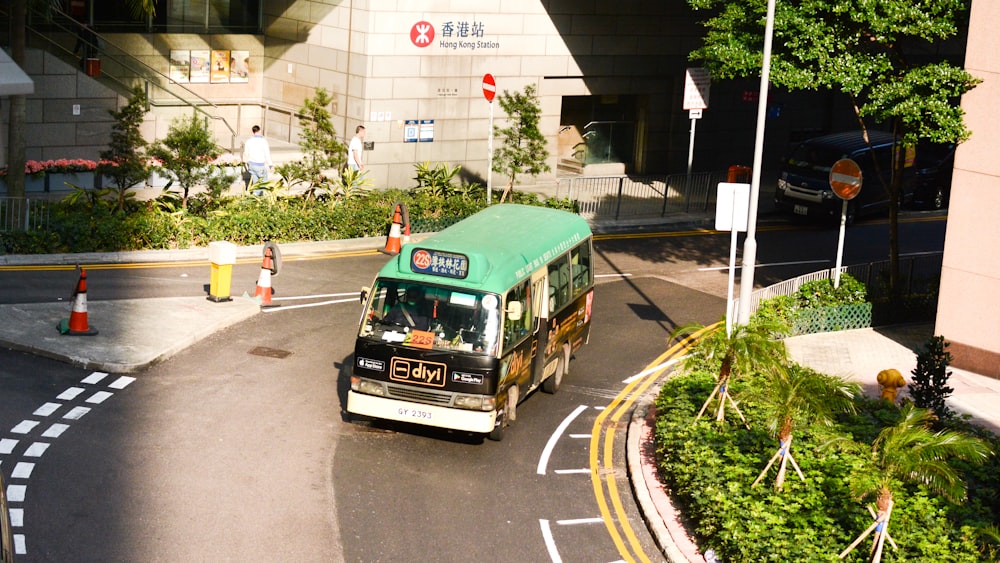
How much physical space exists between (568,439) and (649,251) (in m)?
13.2

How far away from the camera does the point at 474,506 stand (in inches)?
588

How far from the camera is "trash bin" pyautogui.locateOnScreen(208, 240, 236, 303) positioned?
21494 mm

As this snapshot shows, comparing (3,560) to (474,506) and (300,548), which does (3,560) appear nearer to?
(300,548)

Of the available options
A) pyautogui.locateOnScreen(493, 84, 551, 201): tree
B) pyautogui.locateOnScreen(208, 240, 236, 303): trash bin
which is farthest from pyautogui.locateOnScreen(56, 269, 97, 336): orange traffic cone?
pyautogui.locateOnScreen(493, 84, 551, 201): tree

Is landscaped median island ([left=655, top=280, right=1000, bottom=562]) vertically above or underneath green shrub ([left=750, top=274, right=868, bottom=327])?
underneath

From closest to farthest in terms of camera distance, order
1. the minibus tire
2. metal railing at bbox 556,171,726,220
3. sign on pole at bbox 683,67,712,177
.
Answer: the minibus tire
metal railing at bbox 556,171,726,220
sign on pole at bbox 683,67,712,177

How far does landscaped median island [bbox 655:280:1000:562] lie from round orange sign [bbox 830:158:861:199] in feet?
17.3

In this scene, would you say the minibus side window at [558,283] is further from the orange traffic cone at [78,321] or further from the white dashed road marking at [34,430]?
the orange traffic cone at [78,321]

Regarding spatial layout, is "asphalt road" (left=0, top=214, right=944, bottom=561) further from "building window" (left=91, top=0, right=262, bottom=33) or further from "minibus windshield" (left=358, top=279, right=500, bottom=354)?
"building window" (left=91, top=0, right=262, bottom=33)

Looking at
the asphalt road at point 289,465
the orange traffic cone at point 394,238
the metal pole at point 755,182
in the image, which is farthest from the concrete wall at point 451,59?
the metal pole at point 755,182

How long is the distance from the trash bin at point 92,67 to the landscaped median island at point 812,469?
66.9 feet

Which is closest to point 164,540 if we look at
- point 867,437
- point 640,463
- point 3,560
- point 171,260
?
point 3,560

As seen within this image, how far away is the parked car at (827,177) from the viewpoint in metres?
34.0

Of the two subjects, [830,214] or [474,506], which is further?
[830,214]
